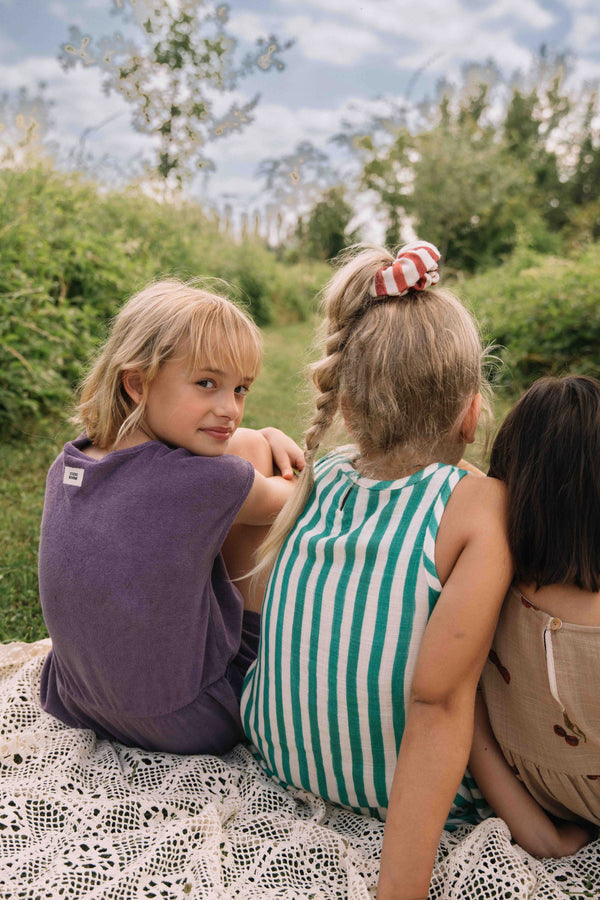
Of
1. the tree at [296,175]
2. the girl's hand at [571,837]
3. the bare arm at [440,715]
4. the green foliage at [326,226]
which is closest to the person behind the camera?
the bare arm at [440,715]

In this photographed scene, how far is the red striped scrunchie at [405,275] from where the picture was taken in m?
1.42

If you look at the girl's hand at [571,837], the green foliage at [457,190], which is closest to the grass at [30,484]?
the girl's hand at [571,837]

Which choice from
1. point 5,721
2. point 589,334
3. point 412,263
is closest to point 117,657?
point 5,721

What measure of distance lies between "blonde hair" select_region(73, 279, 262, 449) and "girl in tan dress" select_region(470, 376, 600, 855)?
0.65 metres

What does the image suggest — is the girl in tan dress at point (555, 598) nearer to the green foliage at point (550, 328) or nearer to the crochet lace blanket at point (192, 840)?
the crochet lace blanket at point (192, 840)

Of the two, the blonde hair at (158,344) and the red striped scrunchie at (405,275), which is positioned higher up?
the red striped scrunchie at (405,275)

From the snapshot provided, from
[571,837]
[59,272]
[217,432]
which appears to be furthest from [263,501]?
[59,272]

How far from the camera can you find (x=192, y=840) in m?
1.41

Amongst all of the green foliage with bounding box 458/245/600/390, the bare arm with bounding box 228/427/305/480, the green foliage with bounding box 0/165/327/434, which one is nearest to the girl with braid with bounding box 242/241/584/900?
the bare arm with bounding box 228/427/305/480

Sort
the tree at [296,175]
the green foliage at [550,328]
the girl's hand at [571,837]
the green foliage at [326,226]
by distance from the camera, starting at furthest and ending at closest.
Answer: the green foliage at [326,226] → the tree at [296,175] → the green foliage at [550,328] → the girl's hand at [571,837]

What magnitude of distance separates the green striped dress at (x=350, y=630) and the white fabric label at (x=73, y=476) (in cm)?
47

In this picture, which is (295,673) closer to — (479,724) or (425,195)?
(479,724)

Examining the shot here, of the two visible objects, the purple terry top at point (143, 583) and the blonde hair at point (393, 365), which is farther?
the purple terry top at point (143, 583)

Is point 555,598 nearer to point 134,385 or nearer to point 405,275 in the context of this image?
point 405,275
